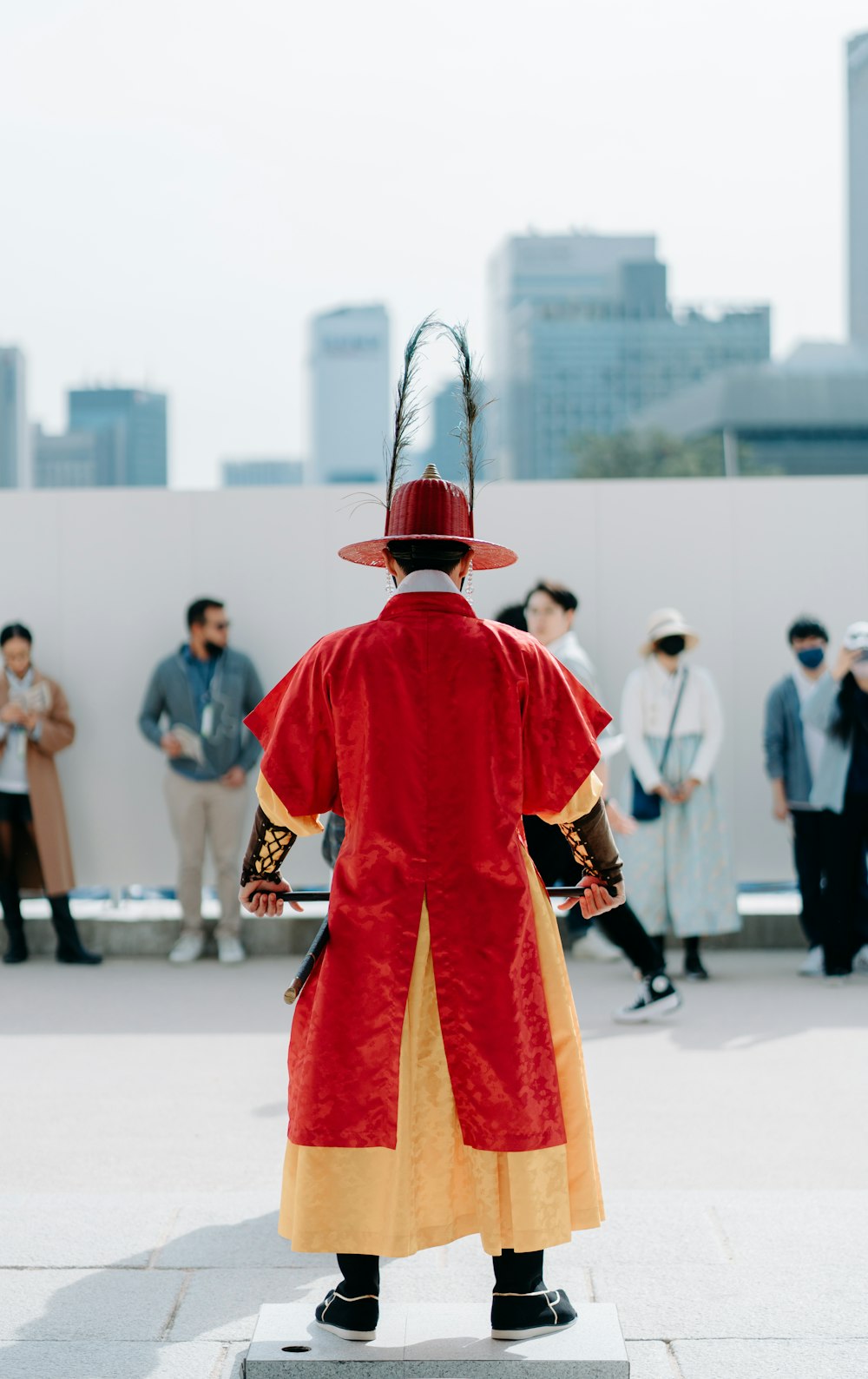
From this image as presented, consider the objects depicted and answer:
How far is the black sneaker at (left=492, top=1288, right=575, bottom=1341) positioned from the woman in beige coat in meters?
4.86

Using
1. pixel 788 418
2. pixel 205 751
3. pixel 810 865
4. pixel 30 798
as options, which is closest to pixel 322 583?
pixel 205 751

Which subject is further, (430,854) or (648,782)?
(648,782)

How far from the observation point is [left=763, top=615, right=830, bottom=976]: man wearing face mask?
709cm

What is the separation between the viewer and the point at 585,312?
144875mm

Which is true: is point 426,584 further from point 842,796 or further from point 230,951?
point 230,951

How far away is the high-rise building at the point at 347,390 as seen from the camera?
100625mm

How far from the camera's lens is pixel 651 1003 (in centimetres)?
585

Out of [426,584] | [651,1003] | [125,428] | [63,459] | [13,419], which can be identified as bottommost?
[651,1003]

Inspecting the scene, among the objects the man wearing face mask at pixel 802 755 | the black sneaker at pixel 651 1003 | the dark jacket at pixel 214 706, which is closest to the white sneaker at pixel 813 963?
the man wearing face mask at pixel 802 755

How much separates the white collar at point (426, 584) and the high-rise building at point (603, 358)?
132548 millimetres

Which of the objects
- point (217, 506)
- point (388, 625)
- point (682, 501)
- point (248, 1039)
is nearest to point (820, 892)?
point (682, 501)

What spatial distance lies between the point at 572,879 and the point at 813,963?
92.7 inches

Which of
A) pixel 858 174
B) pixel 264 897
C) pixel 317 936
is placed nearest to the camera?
pixel 317 936

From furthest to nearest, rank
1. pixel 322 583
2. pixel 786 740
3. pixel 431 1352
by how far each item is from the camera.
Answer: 1. pixel 322 583
2. pixel 786 740
3. pixel 431 1352
